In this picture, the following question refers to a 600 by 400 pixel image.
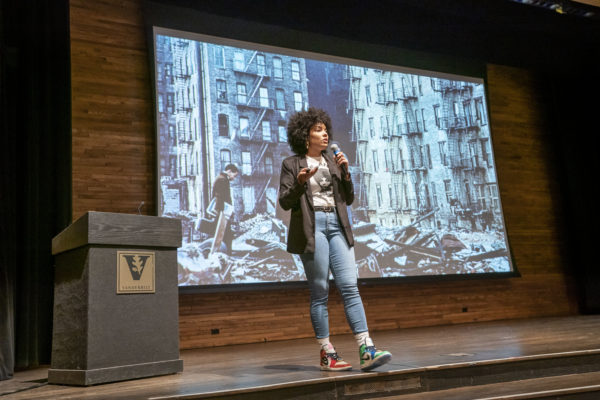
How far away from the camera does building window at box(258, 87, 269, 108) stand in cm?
461

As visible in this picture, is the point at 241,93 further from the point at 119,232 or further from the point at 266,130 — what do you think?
the point at 119,232

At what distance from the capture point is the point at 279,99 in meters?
4.68

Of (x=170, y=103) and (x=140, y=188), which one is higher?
(x=170, y=103)

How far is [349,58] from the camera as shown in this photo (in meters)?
5.06

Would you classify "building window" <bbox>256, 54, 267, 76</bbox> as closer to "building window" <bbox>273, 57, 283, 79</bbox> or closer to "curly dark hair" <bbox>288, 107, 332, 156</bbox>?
"building window" <bbox>273, 57, 283, 79</bbox>

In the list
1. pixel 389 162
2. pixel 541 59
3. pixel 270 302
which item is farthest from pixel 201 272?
pixel 541 59

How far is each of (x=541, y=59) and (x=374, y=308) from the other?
3.25 metres

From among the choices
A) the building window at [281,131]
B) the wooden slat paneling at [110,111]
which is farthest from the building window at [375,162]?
the wooden slat paneling at [110,111]

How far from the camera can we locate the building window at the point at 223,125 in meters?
4.42


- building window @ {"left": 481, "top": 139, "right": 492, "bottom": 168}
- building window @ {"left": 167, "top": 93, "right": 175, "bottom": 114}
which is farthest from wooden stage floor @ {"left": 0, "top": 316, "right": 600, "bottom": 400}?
building window @ {"left": 481, "top": 139, "right": 492, "bottom": 168}

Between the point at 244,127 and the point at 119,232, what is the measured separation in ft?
7.37

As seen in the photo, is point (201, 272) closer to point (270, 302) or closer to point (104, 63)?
point (270, 302)

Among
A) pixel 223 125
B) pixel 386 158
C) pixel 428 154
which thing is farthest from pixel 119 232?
pixel 428 154

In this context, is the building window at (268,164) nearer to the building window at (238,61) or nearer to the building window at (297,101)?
the building window at (297,101)
